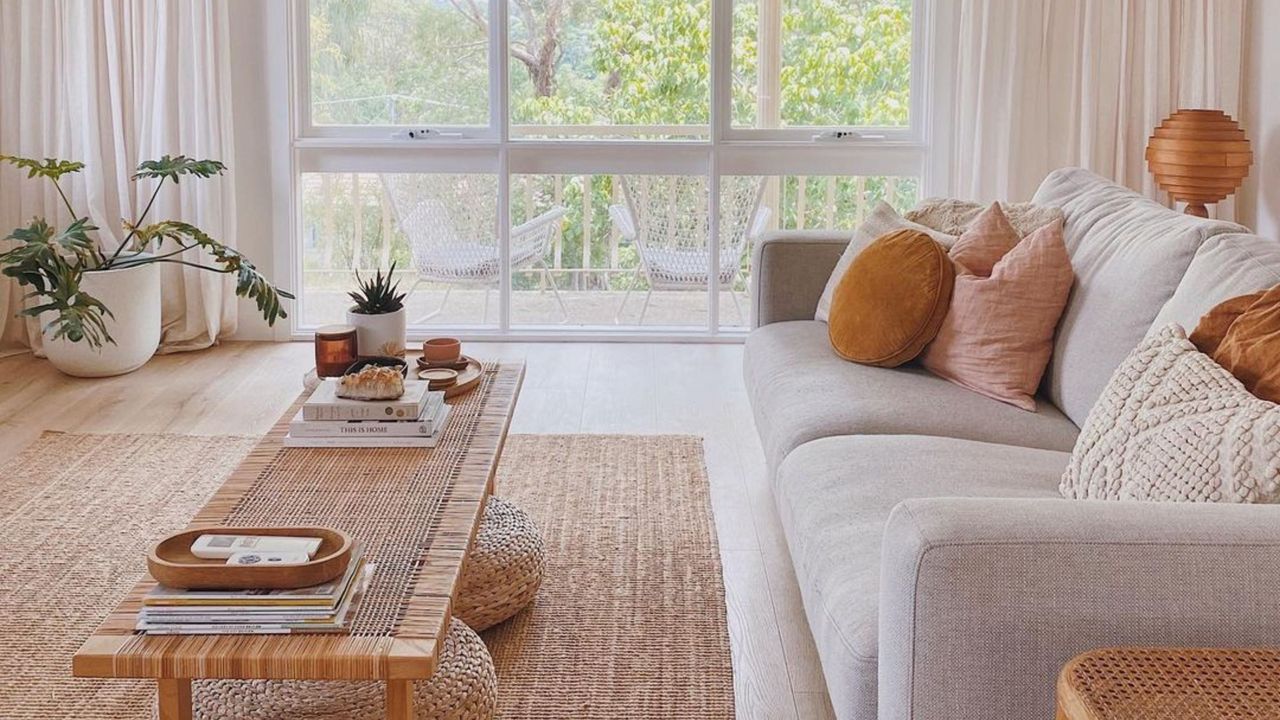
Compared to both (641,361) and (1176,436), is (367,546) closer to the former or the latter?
(1176,436)

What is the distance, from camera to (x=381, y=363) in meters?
2.98

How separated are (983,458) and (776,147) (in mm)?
3170

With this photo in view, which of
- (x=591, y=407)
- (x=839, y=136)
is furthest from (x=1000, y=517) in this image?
(x=839, y=136)

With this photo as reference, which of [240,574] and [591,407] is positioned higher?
[240,574]

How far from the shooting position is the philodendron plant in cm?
460

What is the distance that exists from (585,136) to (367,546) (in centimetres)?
376

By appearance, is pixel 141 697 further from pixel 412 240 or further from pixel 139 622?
pixel 412 240

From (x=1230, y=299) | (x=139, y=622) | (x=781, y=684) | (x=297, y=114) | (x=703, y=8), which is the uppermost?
(x=703, y=8)

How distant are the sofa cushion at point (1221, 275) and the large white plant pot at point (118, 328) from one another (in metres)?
3.64

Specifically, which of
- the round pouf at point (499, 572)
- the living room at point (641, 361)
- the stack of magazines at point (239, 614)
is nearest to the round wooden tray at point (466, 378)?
the living room at point (641, 361)

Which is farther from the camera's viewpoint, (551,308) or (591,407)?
(551,308)

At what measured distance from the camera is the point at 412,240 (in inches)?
228

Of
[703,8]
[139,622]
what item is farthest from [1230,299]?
[703,8]

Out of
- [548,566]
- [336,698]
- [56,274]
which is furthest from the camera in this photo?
[56,274]
